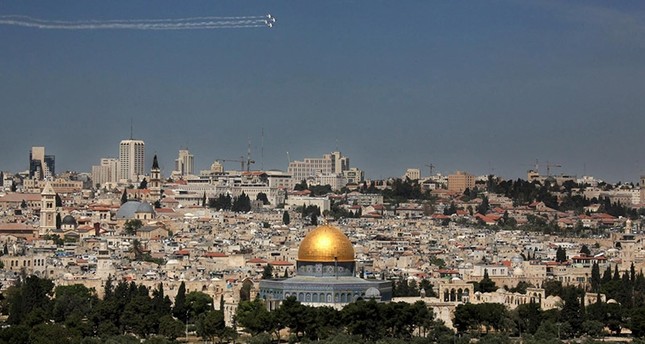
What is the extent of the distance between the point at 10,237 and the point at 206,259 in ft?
66.7

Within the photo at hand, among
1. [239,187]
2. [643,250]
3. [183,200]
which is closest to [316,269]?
[643,250]

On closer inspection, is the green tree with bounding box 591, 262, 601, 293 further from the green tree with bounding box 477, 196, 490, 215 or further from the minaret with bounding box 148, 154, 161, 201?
the minaret with bounding box 148, 154, 161, 201

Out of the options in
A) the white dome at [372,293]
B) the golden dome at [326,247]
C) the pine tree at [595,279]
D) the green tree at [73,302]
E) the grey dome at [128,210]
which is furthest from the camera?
the grey dome at [128,210]

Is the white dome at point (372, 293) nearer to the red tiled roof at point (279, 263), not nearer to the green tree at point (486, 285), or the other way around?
the green tree at point (486, 285)

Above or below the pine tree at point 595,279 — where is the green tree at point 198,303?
below

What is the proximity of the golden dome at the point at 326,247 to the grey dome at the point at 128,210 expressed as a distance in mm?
58808

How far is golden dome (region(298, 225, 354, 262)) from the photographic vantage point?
209 feet

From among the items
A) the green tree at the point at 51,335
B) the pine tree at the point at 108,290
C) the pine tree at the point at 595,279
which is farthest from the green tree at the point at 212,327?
the pine tree at the point at 595,279

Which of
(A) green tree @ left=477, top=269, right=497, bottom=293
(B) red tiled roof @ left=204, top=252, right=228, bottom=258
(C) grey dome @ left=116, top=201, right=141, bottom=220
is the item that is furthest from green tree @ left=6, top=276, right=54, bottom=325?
(C) grey dome @ left=116, top=201, right=141, bottom=220

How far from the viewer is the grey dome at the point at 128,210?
122250 mm

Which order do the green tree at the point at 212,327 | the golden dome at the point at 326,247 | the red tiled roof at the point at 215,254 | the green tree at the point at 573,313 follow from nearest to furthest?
the green tree at the point at 212,327, the green tree at the point at 573,313, the golden dome at the point at 326,247, the red tiled roof at the point at 215,254

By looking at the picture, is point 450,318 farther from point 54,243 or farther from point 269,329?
point 54,243

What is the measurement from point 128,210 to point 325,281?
61.8m

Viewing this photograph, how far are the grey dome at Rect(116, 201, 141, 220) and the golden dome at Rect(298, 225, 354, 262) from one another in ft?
193
